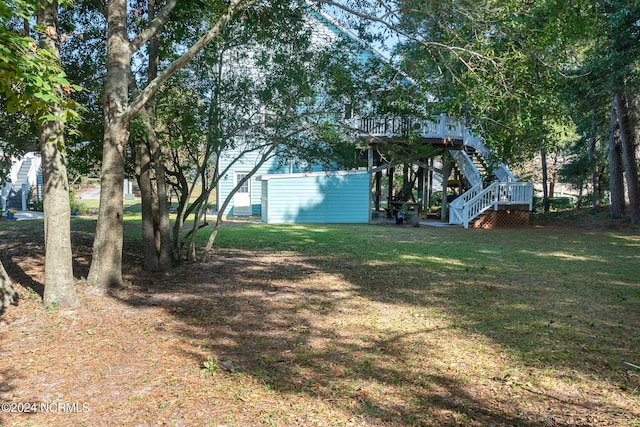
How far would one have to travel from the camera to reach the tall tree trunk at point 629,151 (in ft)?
58.7

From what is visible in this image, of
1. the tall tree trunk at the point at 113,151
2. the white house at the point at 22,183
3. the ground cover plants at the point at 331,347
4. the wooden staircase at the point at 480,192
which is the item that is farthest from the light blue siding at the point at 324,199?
the tall tree trunk at the point at 113,151

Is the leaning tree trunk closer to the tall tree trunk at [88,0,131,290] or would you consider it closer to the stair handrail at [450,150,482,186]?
the tall tree trunk at [88,0,131,290]

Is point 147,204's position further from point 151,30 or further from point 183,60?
point 183,60

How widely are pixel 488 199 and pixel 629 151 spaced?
5146 millimetres

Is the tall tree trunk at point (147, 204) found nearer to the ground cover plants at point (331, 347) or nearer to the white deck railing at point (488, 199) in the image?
the ground cover plants at point (331, 347)

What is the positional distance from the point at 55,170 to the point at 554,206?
30.5 meters

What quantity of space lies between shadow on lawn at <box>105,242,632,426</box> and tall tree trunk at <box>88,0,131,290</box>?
1.68 feet

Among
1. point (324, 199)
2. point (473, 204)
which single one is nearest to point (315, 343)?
point (473, 204)

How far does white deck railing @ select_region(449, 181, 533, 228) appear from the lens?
18891 millimetres

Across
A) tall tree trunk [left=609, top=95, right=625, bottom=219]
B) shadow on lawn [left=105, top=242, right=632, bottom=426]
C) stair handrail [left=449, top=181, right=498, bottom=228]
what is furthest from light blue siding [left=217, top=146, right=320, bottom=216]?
shadow on lawn [left=105, top=242, right=632, bottom=426]

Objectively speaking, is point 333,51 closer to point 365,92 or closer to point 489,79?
point 365,92

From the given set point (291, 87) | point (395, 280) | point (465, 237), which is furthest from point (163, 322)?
point (465, 237)

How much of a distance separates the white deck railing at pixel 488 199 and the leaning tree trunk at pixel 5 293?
1574 centimetres

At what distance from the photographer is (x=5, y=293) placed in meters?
5.97
